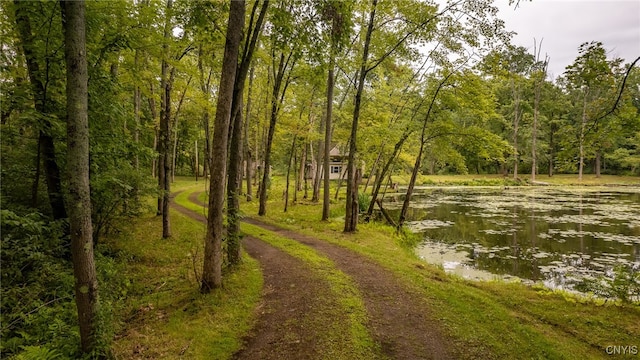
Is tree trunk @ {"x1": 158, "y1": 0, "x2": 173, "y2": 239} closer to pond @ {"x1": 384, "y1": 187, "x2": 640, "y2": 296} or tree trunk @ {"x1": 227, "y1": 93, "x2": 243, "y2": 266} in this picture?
tree trunk @ {"x1": 227, "y1": 93, "x2": 243, "y2": 266}

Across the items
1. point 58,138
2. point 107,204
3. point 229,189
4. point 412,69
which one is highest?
point 412,69

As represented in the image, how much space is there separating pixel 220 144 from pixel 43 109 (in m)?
4.06

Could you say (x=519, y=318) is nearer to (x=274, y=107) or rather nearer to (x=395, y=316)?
Answer: (x=395, y=316)

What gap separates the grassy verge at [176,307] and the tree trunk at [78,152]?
149 centimetres

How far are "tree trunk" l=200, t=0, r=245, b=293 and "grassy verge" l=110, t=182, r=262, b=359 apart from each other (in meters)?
0.32

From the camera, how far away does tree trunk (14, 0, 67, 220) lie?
650 centimetres

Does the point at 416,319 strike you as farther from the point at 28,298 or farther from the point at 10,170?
the point at 10,170

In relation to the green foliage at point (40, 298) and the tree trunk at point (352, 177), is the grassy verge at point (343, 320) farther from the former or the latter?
the tree trunk at point (352, 177)

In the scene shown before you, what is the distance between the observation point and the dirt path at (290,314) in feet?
17.2

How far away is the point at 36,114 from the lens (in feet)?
19.9

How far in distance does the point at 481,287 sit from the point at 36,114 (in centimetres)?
1071

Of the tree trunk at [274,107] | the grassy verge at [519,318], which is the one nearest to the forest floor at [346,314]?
the grassy verge at [519,318]

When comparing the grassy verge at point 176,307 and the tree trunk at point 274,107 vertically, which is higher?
the tree trunk at point 274,107

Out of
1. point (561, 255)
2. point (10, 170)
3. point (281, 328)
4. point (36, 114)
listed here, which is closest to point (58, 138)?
point (10, 170)
